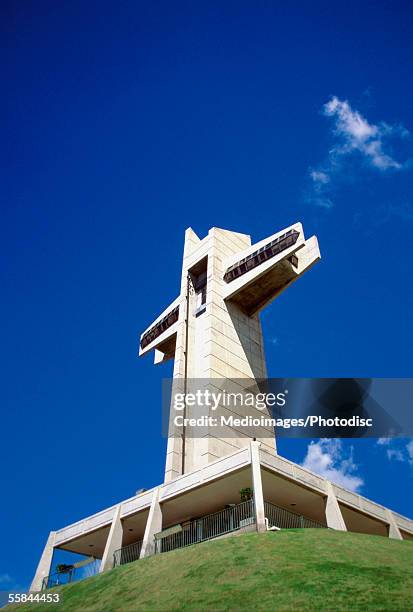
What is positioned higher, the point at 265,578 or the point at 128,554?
the point at 128,554

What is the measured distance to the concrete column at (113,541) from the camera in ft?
97.9

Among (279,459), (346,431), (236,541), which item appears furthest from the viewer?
(346,431)

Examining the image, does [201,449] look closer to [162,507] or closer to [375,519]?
[162,507]

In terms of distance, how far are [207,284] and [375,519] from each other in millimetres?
21474

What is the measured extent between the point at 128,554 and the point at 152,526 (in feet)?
8.76

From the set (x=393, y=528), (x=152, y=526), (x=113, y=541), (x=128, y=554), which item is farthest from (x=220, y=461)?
(x=393, y=528)

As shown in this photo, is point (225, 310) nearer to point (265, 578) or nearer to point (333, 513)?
point (333, 513)

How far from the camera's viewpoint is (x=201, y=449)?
34281 mm

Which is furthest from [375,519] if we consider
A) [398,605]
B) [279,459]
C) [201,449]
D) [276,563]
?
[398,605]

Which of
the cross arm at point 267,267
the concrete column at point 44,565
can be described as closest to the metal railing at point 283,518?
the concrete column at point 44,565

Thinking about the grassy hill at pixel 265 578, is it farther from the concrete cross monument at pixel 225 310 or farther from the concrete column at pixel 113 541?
the concrete cross monument at pixel 225 310

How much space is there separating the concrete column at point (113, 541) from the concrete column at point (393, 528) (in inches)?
686

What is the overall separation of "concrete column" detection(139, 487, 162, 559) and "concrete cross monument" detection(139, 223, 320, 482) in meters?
3.84

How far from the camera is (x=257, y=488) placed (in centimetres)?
2628
